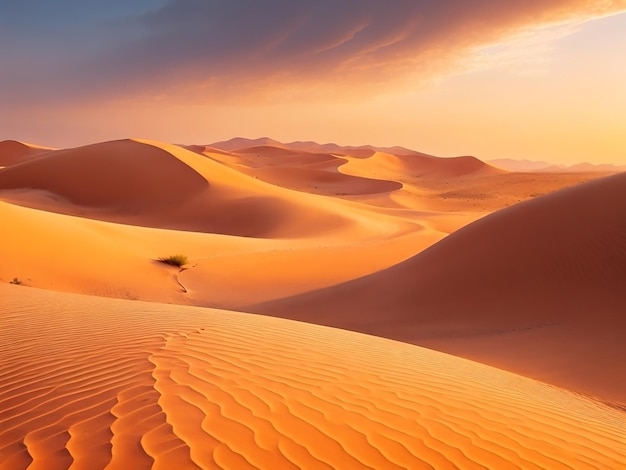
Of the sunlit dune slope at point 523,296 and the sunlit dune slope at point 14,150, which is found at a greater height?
the sunlit dune slope at point 14,150

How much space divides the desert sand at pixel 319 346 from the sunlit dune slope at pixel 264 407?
0.02 metres

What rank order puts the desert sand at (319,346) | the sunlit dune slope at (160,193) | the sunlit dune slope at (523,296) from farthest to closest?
the sunlit dune slope at (160,193), the sunlit dune slope at (523,296), the desert sand at (319,346)

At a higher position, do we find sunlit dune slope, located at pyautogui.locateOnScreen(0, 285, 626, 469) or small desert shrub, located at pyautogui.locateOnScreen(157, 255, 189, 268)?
sunlit dune slope, located at pyautogui.locateOnScreen(0, 285, 626, 469)

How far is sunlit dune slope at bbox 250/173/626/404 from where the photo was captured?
25.8 feet

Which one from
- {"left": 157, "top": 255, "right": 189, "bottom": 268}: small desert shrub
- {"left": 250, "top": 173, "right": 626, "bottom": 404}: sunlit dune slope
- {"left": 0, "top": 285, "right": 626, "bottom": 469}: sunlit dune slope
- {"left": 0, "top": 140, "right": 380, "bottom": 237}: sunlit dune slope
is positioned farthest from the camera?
{"left": 0, "top": 140, "right": 380, "bottom": 237}: sunlit dune slope

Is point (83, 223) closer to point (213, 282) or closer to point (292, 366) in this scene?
point (213, 282)

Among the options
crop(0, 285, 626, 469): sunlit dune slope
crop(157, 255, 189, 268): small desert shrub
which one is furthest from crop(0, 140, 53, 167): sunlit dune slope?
crop(0, 285, 626, 469): sunlit dune slope

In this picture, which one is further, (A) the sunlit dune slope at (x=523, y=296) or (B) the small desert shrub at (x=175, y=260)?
(B) the small desert shrub at (x=175, y=260)

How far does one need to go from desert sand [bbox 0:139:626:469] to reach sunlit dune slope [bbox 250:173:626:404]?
0.05 metres

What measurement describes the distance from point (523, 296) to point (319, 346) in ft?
20.2

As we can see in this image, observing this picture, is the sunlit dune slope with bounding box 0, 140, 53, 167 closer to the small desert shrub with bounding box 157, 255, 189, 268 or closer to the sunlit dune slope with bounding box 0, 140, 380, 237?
the sunlit dune slope with bounding box 0, 140, 380, 237

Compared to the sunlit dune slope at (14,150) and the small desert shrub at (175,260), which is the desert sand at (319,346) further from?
the sunlit dune slope at (14,150)

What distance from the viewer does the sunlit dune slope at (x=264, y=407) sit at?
3000 millimetres

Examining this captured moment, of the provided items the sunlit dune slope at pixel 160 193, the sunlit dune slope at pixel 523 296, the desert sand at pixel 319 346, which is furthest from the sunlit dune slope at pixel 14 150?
the sunlit dune slope at pixel 523 296
